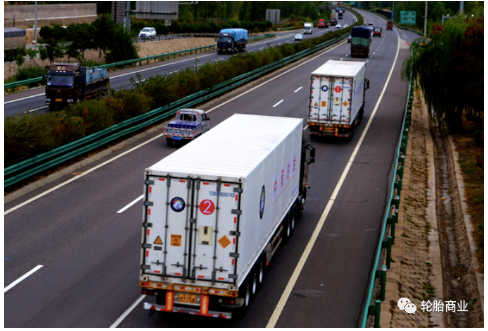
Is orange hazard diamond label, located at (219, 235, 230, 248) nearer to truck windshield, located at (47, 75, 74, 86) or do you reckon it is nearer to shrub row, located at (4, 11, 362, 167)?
shrub row, located at (4, 11, 362, 167)

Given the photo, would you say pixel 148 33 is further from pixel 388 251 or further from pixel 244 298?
pixel 244 298

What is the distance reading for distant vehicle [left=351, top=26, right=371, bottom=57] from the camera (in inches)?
2849

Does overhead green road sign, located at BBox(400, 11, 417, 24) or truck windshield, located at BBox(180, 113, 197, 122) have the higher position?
overhead green road sign, located at BBox(400, 11, 417, 24)

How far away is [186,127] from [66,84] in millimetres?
11414

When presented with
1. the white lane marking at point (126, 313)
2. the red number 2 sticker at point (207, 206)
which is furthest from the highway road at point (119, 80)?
the red number 2 sticker at point (207, 206)

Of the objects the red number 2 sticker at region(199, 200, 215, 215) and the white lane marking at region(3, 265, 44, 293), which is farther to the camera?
the white lane marking at region(3, 265, 44, 293)

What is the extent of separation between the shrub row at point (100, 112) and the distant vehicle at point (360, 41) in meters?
25.5

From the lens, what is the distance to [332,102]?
31.2 meters

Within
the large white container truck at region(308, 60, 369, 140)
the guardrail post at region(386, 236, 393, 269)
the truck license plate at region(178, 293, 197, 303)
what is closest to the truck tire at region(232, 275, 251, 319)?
the truck license plate at region(178, 293, 197, 303)

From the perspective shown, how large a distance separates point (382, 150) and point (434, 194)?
6.11 metres

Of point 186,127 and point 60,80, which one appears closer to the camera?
point 186,127

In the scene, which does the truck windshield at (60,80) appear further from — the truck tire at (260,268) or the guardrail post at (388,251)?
the guardrail post at (388,251)

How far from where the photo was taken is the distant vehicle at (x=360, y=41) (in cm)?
7238

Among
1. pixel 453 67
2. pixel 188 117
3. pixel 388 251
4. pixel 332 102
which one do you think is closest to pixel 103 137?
pixel 188 117
